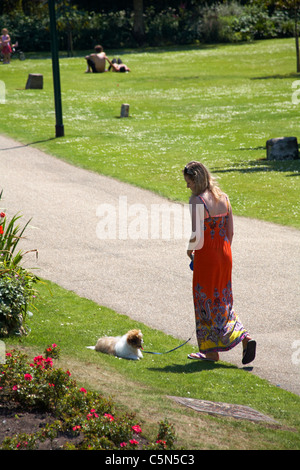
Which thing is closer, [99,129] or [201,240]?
[201,240]

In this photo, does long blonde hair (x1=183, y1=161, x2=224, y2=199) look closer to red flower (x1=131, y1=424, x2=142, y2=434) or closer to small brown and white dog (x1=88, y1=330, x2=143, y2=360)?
small brown and white dog (x1=88, y1=330, x2=143, y2=360)

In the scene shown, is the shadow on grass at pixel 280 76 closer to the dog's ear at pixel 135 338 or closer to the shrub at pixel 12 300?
the shrub at pixel 12 300

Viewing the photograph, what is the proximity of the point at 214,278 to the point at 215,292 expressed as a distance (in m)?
0.16

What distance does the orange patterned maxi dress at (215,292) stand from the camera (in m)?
7.61

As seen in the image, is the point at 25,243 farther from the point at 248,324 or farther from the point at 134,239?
the point at 248,324

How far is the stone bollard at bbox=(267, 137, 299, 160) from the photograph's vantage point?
2028 cm

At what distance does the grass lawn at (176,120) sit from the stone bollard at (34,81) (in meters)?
0.45

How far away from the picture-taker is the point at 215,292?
769 cm

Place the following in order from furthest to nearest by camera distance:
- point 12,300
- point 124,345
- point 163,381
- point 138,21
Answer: point 138,21
point 124,345
point 12,300
point 163,381

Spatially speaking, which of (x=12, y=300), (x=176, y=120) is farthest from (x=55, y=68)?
(x=12, y=300)

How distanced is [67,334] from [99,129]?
18.4 meters

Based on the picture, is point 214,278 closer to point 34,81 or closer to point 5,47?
point 34,81

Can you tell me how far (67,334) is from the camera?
8.38 metres
